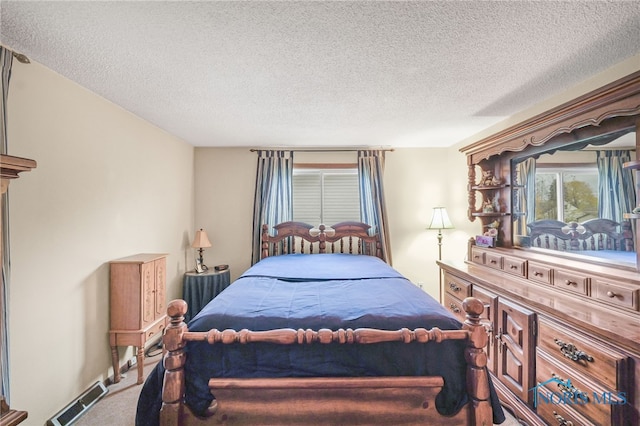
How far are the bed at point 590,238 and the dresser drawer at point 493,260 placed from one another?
0.98ft

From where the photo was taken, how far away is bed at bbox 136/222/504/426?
1.38m

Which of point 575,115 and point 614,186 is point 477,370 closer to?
point 614,186

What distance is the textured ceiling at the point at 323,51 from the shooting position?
4.28 feet

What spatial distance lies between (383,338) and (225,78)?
198 cm

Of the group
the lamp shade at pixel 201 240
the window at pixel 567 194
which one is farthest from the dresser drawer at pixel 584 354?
the lamp shade at pixel 201 240

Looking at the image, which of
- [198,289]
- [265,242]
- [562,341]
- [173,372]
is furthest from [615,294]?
[198,289]

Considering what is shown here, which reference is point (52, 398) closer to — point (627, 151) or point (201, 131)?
point (201, 131)

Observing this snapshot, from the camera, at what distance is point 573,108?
5.96 ft

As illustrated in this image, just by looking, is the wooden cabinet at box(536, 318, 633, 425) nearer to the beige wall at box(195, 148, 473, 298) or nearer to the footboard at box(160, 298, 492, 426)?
the footboard at box(160, 298, 492, 426)

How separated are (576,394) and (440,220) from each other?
244 centimetres

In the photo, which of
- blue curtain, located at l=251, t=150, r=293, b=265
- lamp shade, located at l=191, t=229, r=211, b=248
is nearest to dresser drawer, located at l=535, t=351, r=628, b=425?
blue curtain, located at l=251, t=150, r=293, b=265

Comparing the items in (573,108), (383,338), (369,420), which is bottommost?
(369,420)

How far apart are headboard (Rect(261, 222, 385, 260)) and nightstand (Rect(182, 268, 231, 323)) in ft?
2.54

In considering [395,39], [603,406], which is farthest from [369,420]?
[395,39]
